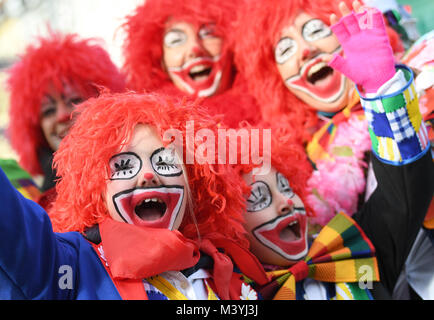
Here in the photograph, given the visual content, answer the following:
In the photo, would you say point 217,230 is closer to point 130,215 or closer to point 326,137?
point 130,215

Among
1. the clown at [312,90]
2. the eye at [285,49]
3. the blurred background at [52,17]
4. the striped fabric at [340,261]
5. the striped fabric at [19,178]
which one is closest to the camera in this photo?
the striped fabric at [340,261]

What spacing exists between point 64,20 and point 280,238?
9.36 ft

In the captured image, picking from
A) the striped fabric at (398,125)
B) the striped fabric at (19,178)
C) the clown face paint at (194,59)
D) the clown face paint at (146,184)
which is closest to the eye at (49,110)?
the striped fabric at (19,178)

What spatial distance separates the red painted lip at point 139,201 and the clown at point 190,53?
33.0 inches

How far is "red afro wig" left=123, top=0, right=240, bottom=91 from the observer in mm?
2080

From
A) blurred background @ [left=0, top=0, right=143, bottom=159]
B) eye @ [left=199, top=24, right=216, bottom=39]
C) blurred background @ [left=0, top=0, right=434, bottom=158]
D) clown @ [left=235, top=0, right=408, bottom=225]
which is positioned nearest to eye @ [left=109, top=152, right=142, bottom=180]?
clown @ [left=235, top=0, right=408, bottom=225]

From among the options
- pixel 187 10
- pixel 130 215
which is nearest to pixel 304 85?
pixel 187 10

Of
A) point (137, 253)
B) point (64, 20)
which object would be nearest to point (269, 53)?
point (137, 253)

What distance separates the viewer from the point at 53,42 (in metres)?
2.16

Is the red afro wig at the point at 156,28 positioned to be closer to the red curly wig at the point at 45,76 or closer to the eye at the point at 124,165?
the red curly wig at the point at 45,76

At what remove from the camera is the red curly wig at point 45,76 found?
209 cm

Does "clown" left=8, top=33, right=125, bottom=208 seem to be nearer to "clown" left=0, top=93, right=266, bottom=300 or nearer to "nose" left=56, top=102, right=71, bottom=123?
"nose" left=56, top=102, right=71, bottom=123

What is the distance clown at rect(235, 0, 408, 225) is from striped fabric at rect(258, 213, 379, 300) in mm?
218
